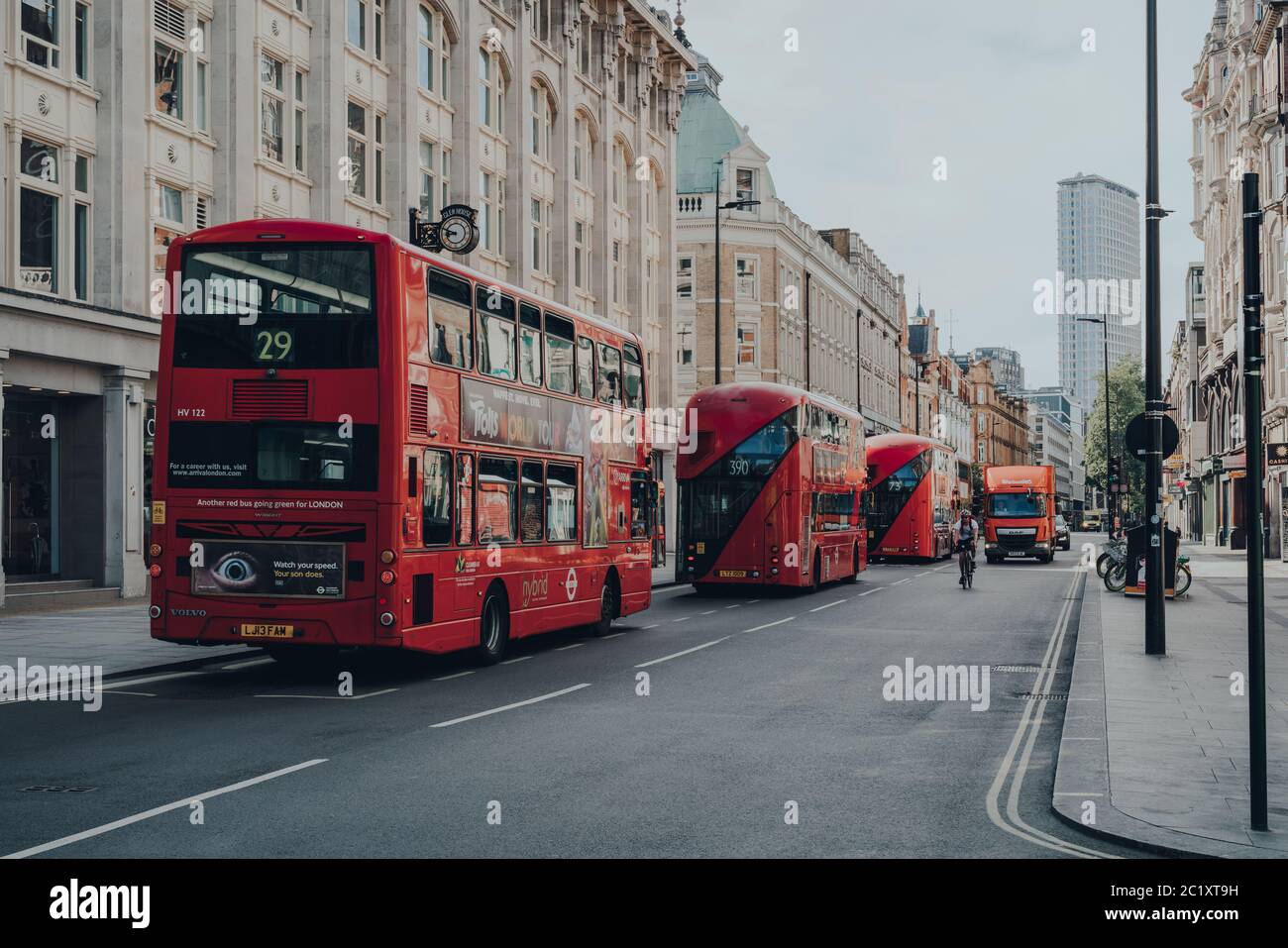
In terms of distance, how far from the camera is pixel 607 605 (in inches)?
817

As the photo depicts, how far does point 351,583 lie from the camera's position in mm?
13617

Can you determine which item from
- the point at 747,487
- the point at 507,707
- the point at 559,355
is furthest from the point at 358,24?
the point at 507,707

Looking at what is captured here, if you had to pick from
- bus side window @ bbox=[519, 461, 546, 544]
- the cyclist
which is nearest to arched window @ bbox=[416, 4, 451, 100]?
the cyclist

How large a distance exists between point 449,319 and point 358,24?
65.1 ft

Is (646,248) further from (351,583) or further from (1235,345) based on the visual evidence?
(351,583)

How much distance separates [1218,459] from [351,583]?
200 ft

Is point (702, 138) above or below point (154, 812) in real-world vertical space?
above

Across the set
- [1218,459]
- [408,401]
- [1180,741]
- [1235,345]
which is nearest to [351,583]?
[408,401]

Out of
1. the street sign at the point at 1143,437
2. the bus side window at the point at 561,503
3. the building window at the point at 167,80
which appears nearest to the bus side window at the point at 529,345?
the bus side window at the point at 561,503

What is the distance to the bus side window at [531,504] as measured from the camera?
17.0 meters

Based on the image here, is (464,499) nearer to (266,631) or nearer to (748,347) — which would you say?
(266,631)

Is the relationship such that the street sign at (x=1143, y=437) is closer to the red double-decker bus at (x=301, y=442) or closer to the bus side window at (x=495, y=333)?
the bus side window at (x=495, y=333)

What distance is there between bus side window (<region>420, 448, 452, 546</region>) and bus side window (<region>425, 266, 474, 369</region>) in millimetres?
1017

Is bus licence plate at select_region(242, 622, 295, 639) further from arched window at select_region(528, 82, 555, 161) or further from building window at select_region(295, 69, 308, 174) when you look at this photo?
arched window at select_region(528, 82, 555, 161)
